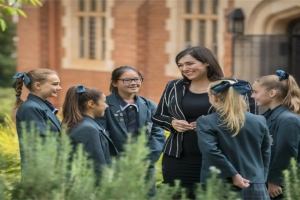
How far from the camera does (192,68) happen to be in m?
6.20

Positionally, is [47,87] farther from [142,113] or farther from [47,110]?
[142,113]

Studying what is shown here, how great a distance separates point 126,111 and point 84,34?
1453cm

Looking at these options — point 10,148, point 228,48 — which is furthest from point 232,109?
point 228,48

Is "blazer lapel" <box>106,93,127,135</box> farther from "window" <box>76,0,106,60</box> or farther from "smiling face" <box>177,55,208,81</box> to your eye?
"window" <box>76,0,106,60</box>

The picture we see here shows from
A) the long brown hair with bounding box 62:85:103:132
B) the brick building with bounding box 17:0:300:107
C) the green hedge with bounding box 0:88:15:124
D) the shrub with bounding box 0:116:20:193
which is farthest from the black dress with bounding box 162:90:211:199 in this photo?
the brick building with bounding box 17:0:300:107

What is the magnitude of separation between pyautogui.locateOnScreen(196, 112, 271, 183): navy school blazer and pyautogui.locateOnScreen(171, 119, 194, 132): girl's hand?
1.45ft

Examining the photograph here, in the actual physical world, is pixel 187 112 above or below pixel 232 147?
above

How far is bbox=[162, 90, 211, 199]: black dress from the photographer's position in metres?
6.12

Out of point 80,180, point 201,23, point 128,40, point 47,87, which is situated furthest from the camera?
point 128,40

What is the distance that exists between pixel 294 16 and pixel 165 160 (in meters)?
9.80

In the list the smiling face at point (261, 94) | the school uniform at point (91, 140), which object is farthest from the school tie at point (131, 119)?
the smiling face at point (261, 94)

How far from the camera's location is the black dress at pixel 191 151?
20.1ft

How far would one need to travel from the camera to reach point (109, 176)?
431 cm

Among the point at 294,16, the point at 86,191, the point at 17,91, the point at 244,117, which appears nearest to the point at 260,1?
the point at 294,16
